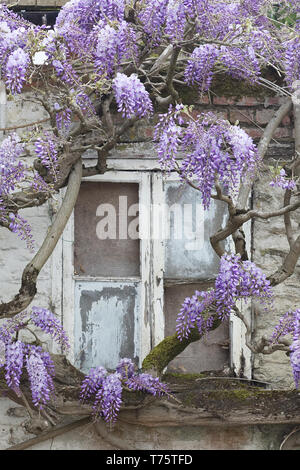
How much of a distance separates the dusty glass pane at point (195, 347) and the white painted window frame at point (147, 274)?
63 millimetres

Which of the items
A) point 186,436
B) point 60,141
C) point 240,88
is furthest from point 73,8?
point 186,436

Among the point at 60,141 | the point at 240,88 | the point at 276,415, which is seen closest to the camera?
the point at 60,141

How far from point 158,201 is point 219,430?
116cm

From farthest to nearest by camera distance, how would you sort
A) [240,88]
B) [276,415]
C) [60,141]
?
[240,88] < [276,415] < [60,141]

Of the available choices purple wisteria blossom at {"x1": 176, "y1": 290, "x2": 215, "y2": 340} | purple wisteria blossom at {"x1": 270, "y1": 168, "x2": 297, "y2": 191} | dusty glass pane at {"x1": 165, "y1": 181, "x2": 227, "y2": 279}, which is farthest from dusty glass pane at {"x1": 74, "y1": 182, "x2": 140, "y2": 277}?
purple wisteria blossom at {"x1": 270, "y1": 168, "x2": 297, "y2": 191}

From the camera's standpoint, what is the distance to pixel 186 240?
432 centimetres

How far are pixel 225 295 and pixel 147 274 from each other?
0.59m

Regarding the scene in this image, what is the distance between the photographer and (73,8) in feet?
13.0

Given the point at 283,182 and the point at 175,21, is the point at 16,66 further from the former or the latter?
the point at 283,182

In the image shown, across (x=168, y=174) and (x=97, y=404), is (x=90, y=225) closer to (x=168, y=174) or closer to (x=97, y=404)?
(x=168, y=174)

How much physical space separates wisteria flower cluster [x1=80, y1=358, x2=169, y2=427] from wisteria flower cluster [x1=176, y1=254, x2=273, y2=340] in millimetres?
269

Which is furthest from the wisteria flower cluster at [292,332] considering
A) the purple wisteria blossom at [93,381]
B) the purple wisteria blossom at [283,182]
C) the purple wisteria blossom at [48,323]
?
the purple wisteria blossom at [48,323]

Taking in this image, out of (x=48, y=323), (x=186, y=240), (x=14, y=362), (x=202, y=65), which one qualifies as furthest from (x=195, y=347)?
(x=202, y=65)

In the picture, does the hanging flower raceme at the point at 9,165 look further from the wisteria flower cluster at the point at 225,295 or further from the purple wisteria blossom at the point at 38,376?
the wisteria flower cluster at the point at 225,295
